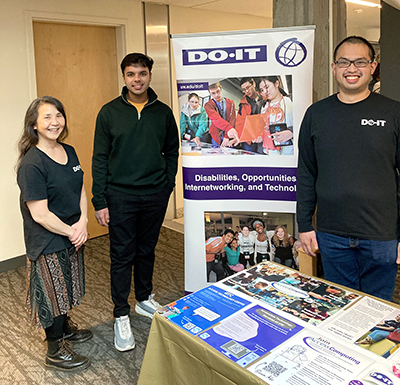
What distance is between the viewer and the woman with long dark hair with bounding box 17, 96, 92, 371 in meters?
2.14

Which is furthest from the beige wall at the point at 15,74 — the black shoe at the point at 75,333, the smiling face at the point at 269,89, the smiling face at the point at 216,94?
the smiling face at the point at 269,89

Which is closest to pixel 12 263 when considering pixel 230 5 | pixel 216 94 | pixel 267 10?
pixel 216 94

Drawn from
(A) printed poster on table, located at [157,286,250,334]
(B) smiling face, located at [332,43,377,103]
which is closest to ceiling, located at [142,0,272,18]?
(B) smiling face, located at [332,43,377,103]

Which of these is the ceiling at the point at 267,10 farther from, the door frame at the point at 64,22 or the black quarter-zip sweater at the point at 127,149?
the black quarter-zip sweater at the point at 127,149

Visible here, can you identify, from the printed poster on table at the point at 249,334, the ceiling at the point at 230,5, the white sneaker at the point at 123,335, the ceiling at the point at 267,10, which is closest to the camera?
the printed poster on table at the point at 249,334

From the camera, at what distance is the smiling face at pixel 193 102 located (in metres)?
2.65

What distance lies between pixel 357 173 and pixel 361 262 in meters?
0.42

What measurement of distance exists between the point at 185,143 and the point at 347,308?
152cm

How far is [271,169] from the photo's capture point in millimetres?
2613

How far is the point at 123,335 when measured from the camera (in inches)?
103

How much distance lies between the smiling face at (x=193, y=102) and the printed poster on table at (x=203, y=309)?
4.41ft

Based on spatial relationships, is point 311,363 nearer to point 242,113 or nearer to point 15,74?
point 242,113

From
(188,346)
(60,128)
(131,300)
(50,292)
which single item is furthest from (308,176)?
(131,300)

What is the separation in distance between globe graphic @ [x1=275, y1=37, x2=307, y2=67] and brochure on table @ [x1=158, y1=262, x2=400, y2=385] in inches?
52.9
